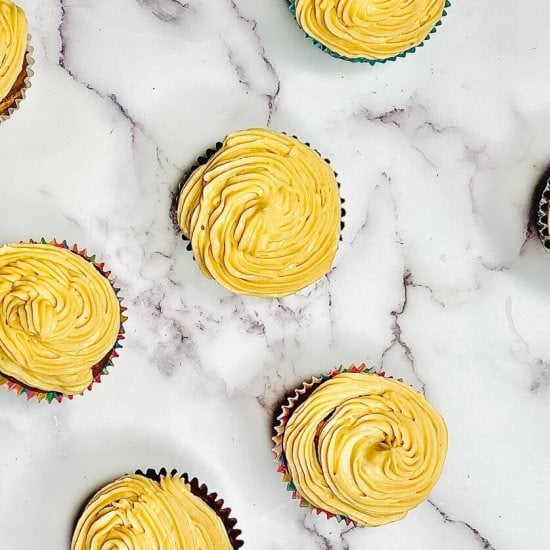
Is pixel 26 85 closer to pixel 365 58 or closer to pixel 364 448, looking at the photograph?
pixel 365 58

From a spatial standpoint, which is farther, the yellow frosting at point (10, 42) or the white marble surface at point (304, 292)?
the white marble surface at point (304, 292)

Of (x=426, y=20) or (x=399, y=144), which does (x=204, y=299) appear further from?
(x=426, y=20)

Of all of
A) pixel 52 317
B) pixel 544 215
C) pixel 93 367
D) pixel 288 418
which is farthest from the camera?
pixel 544 215

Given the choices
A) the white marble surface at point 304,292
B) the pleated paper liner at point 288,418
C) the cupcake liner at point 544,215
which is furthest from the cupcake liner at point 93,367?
the cupcake liner at point 544,215

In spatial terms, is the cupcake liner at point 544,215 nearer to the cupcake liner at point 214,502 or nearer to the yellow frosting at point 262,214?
the yellow frosting at point 262,214

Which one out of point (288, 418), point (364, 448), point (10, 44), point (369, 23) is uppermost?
point (369, 23)

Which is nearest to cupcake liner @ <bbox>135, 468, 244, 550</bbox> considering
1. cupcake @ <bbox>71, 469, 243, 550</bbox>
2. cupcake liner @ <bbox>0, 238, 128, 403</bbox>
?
cupcake @ <bbox>71, 469, 243, 550</bbox>

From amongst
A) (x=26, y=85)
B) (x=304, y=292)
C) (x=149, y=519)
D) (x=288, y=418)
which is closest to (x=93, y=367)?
(x=149, y=519)
